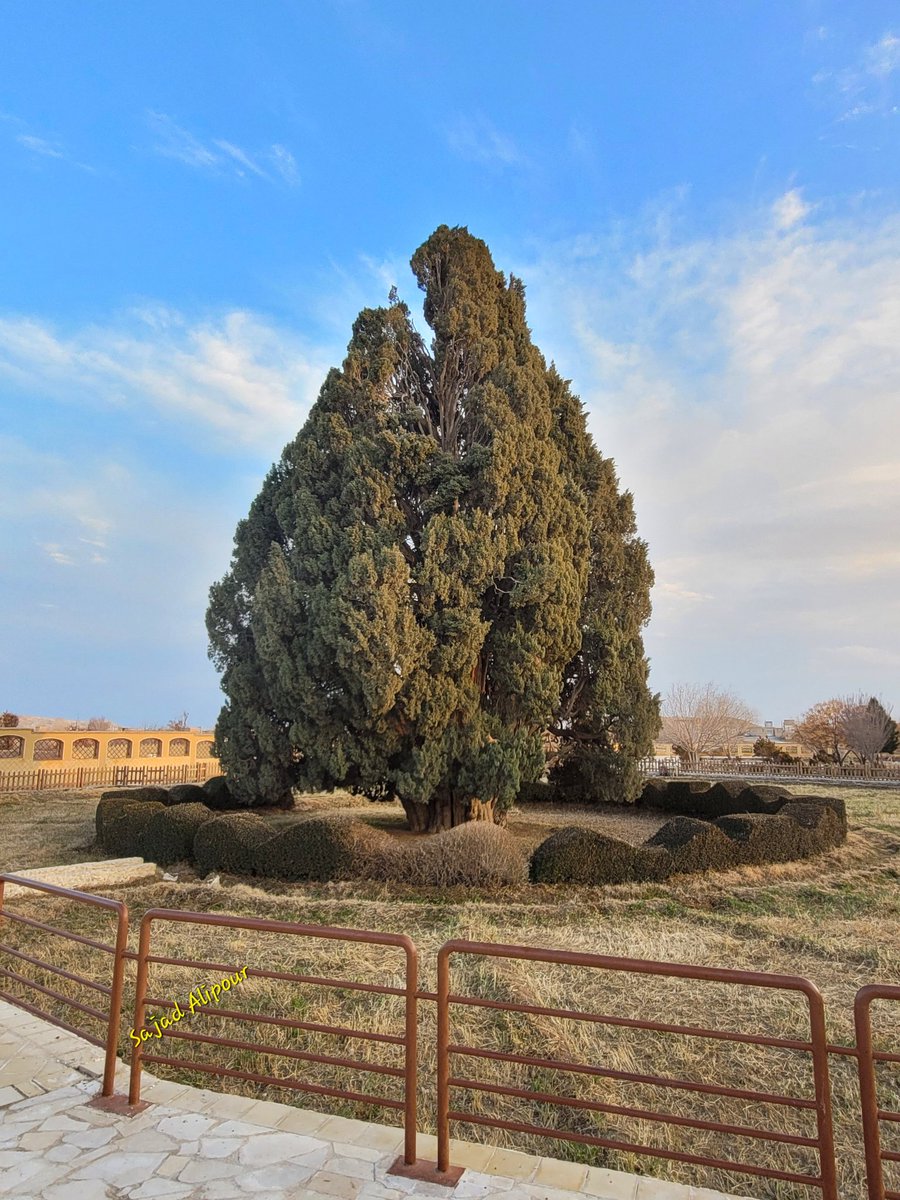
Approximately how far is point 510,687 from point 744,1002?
27.2 feet

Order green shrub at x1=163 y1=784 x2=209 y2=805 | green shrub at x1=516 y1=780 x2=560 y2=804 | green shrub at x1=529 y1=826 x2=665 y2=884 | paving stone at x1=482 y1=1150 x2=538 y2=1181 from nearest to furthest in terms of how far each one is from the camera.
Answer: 1. paving stone at x1=482 y1=1150 x2=538 y2=1181
2. green shrub at x1=529 y1=826 x2=665 y2=884
3. green shrub at x1=163 y1=784 x2=209 y2=805
4. green shrub at x1=516 y1=780 x2=560 y2=804

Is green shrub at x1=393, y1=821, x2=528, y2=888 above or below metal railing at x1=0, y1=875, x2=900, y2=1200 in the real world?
below

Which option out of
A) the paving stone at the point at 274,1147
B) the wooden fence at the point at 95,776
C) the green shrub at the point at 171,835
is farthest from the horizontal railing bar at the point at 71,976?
the wooden fence at the point at 95,776

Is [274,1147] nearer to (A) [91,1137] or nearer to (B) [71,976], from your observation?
(A) [91,1137]

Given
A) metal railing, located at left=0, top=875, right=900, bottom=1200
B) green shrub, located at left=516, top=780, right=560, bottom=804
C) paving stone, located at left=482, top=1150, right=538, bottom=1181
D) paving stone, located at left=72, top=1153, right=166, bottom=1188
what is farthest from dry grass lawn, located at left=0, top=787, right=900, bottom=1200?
green shrub, located at left=516, top=780, right=560, bottom=804

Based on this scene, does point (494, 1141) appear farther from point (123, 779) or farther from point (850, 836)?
point (123, 779)

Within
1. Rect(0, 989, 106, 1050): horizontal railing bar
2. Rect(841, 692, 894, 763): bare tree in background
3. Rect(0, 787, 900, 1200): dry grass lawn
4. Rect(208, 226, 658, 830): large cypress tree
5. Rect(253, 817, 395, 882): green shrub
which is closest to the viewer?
Rect(0, 787, 900, 1200): dry grass lawn

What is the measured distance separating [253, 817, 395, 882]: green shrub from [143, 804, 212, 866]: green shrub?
1666mm

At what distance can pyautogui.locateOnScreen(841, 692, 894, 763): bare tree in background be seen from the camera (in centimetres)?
3791

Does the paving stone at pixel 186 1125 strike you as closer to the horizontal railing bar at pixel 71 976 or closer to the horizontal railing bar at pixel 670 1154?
the horizontal railing bar at pixel 71 976

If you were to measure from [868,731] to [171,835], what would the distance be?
36.8m

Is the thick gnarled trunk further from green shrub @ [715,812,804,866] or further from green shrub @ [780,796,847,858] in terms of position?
green shrub @ [780,796,847,858]

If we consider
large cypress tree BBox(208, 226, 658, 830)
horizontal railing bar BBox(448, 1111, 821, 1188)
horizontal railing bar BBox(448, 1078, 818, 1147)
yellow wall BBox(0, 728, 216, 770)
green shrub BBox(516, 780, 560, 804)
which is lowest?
green shrub BBox(516, 780, 560, 804)

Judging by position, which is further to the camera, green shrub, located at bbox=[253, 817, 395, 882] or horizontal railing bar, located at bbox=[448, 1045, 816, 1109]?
green shrub, located at bbox=[253, 817, 395, 882]
